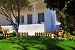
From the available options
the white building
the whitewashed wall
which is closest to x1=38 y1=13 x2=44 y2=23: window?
the white building

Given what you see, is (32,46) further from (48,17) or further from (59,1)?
(48,17)

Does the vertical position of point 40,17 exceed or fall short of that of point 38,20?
it exceeds it

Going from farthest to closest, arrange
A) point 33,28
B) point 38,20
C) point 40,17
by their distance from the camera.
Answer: point 40,17
point 38,20
point 33,28

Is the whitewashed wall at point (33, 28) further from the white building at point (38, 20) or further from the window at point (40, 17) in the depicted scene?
the window at point (40, 17)

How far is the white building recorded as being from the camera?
1045 inches

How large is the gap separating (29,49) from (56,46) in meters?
1.98

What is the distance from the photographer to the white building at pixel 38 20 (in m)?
26.5

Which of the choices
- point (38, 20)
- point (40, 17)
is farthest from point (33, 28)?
point (40, 17)

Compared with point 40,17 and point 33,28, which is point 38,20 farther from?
point 33,28

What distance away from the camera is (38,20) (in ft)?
101

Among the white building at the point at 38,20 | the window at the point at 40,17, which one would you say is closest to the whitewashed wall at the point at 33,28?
the white building at the point at 38,20

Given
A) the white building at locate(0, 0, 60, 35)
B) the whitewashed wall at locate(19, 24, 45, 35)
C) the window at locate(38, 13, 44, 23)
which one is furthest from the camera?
the window at locate(38, 13, 44, 23)

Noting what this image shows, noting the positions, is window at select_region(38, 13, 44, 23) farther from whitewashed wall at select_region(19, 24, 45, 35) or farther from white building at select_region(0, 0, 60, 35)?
whitewashed wall at select_region(19, 24, 45, 35)

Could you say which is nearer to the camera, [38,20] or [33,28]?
[33,28]
